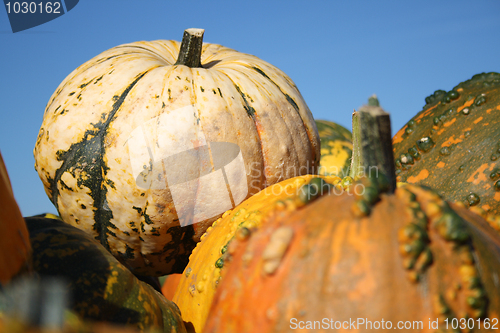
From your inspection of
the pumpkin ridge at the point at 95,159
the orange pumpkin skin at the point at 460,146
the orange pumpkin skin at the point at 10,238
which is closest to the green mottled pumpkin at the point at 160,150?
the pumpkin ridge at the point at 95,159

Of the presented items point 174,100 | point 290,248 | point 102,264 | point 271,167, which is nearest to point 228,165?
point 271,167

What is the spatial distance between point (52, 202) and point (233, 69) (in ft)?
3.63

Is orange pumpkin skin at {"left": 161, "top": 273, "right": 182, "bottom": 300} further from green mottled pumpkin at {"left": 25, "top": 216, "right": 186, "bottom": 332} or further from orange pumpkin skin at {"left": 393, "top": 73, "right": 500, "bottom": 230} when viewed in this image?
orange pumpkin skin at {"left": 393, "top": 73, "right": 500, "bottom": 230}

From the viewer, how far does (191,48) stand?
6.50 ft

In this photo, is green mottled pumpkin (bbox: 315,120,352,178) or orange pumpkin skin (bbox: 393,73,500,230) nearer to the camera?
orange pumpkin skin (bbox: 393,73,500,230)

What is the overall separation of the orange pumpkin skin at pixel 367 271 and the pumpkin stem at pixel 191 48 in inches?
50.8

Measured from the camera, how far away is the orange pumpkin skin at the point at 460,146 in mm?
1733

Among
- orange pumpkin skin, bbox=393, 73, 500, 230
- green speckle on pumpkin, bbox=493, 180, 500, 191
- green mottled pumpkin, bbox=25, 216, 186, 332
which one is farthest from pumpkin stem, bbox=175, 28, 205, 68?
green speckle on pumpkin, bbox=493, 180, 500, 191

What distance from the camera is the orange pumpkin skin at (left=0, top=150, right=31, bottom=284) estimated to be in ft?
2.83

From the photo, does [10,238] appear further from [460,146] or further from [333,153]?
[333,153]

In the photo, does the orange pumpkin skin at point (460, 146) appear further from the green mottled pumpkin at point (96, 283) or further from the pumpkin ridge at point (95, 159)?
the pumpkin ridge at point (95, 159)

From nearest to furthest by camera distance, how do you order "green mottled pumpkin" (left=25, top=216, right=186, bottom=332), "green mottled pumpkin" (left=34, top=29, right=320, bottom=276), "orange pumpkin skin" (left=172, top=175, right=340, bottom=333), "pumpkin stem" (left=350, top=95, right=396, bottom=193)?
"pumpkin stem" (left=350, top=95, right=396, bottom=193) < "green mottled pumpkin" (left=25, top=216, right=186, bottom=332) < "orange pumpkin skin" (left=172, top=175, right=340, bottom=333) < "green mottled pumpkin" (left=34, top=29, right=320, bottom=276)

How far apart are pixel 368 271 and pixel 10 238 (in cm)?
76

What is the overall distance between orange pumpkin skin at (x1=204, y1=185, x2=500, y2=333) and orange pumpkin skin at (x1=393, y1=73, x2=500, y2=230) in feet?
2.93
